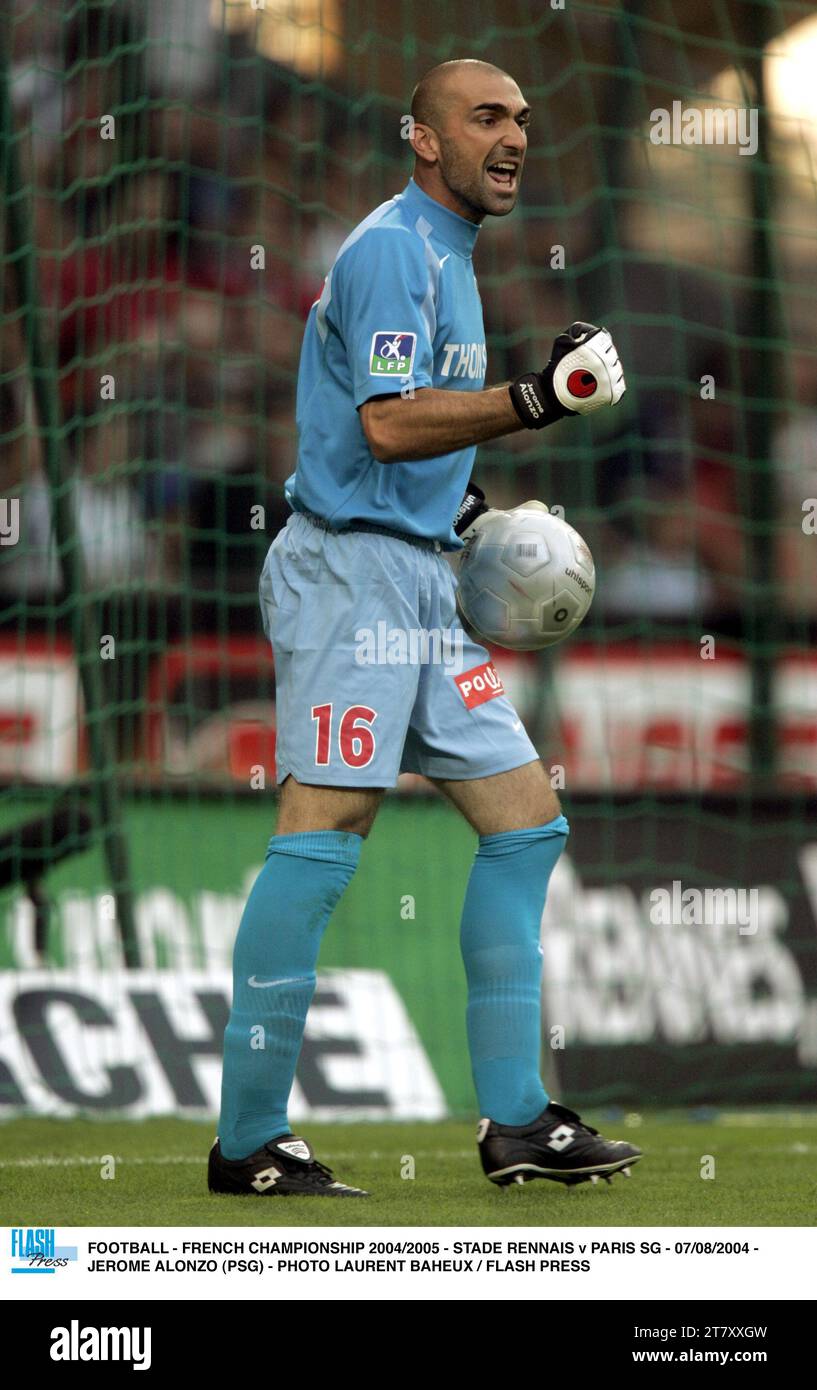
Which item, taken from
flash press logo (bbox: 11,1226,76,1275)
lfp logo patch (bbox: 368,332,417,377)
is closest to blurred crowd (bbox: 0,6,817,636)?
lfp logo patch (bbox: 368,332,417,377)

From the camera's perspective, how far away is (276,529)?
7332 millimetres

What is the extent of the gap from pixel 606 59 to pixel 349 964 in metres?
3.93

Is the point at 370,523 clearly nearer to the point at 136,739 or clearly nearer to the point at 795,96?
the point at 136,739

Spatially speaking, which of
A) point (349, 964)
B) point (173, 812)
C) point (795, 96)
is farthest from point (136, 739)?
point (795, 96)

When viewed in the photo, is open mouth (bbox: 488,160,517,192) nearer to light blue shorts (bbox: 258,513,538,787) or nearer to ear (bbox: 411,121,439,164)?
ear (bbox: 411,121,439,164)

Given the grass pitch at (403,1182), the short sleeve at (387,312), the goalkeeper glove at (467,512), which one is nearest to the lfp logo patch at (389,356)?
the short sleeve at (387,312)

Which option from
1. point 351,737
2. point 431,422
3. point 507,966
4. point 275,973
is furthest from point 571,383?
point 275,973

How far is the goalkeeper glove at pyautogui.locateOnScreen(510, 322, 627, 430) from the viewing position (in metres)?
3.58

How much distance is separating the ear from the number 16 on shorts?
1030mm

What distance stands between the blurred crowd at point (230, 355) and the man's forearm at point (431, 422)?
7.58ft

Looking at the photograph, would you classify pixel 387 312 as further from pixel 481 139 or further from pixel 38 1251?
pixel 38 1251

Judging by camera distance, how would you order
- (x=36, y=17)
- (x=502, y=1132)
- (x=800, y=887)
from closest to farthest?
(x=502, y=1132), (x=36, y=17), (x=800, y=887)

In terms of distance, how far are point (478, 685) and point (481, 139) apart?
39.1 inches
